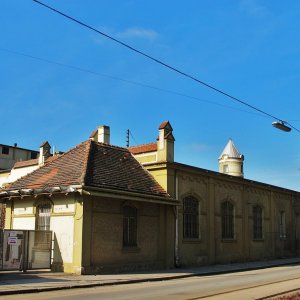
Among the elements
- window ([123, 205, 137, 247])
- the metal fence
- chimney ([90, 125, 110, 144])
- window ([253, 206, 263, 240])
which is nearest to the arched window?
the metal fence

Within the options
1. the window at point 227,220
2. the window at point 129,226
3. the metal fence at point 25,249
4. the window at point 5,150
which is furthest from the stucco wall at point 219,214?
the window at point 5,150

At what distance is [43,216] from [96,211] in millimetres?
3099

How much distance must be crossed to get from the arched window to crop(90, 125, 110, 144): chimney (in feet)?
22.9

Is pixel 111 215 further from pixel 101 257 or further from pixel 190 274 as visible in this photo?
pixel 190 274

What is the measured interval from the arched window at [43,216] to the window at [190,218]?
310 inches

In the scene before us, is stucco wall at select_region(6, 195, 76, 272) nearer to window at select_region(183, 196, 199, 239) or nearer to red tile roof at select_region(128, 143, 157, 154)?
red tile roof at select_region(128, 143, 157, 154)

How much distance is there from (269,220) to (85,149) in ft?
59.7

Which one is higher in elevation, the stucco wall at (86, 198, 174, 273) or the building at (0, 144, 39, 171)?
the building at (0, 144, 39, 171)

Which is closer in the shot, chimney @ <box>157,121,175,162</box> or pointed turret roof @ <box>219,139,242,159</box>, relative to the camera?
chimney @ <box>157,121,175,162</box>

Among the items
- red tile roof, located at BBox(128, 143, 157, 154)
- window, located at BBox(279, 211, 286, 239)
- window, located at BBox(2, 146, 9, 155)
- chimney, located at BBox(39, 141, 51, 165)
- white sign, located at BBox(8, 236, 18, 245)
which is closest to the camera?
white sign, located at BBox(8, 236, 18, 245)

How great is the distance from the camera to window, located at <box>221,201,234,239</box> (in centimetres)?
3139

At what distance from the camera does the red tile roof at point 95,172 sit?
2269cm

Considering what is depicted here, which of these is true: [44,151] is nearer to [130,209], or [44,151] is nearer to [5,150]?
[130,209]

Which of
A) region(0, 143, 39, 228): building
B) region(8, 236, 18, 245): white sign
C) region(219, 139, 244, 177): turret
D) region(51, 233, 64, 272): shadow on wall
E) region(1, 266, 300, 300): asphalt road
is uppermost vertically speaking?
region(0, 143, 39, 228): building
